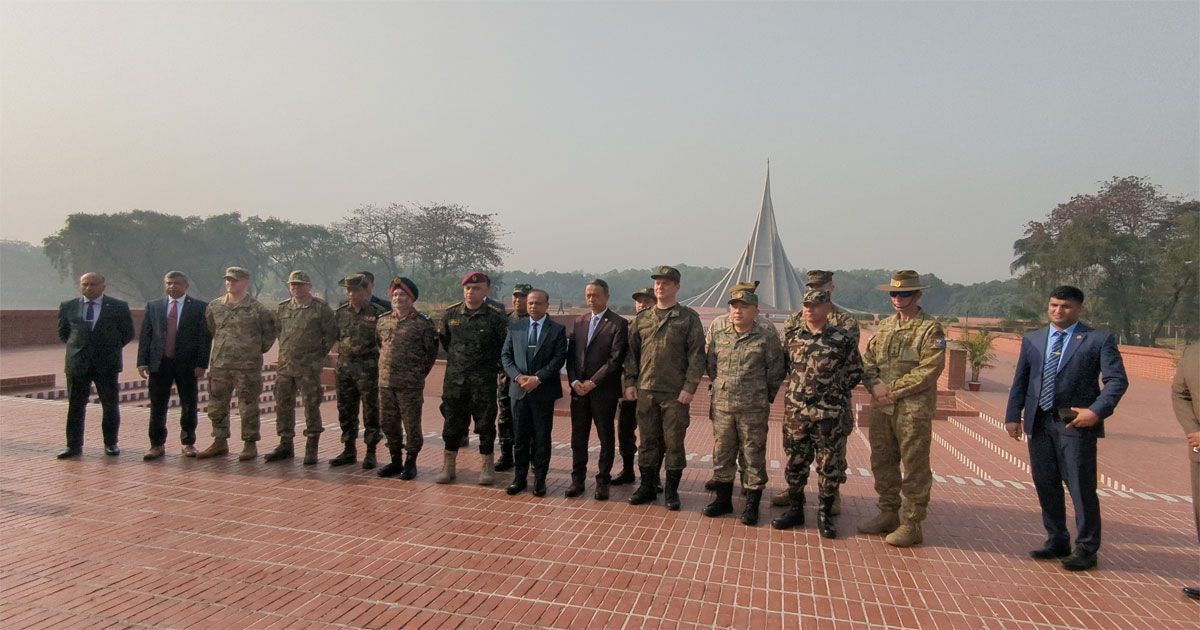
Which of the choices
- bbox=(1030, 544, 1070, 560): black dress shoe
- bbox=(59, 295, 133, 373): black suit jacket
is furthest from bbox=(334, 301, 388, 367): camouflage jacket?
bbox=(1030, 544, 1070, 560): black dress shoe

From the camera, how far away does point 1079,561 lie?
10.3ft

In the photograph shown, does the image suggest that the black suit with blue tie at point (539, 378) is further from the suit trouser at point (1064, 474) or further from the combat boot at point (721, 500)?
the suit trouser at point (1064, 474)

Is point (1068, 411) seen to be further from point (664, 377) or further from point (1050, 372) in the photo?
point (664, 377)

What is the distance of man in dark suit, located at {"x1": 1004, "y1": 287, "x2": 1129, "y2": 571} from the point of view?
10.3 ft

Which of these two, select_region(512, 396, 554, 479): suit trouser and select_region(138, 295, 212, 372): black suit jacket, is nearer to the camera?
select_region(512, 396, 554, 479): suit trouser

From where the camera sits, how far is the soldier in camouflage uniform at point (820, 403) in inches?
139

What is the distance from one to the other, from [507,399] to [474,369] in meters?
0.44

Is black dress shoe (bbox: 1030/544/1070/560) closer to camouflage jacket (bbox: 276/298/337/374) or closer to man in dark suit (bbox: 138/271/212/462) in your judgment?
camouflage jacket (bbox: 276/298/337/374)

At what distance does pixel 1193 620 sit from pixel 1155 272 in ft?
91.2

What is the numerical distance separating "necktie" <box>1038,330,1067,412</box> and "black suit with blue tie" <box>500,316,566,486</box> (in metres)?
2.78

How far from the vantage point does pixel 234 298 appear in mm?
5008

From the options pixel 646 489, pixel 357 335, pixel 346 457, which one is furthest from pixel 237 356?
pixel 646 489

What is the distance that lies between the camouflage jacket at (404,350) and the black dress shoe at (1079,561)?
13.2 feet

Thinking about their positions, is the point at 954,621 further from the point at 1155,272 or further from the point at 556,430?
the point at 1155,272
